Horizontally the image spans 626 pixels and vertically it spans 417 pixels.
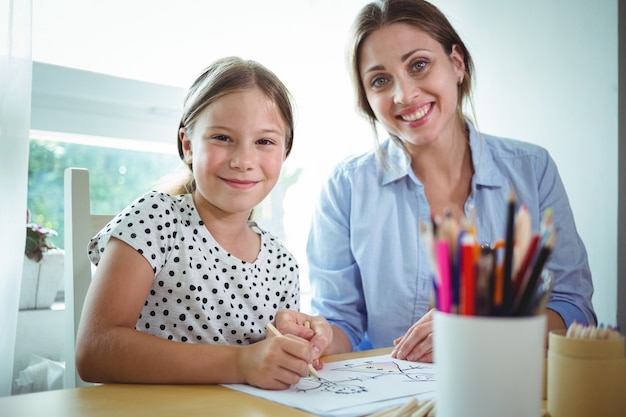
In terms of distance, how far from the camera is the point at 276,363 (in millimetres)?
730

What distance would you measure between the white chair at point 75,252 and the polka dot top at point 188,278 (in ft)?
0.40

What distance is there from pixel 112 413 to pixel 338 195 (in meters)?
0.90

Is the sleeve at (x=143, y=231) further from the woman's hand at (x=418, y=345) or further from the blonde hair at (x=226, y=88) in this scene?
the woman's hand at (x=418, y=345)

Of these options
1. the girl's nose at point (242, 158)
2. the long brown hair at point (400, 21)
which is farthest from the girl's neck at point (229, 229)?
the long brown hair at point (400, 21)

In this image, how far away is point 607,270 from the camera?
1.53 meters

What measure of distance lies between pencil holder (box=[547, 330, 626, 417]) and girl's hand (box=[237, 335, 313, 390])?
31 centimetres

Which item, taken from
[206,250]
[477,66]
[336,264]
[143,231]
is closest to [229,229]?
[206,250]

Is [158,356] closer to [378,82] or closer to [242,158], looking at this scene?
[242,158]

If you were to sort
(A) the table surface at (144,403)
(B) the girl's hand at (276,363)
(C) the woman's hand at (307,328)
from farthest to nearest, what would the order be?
1. (C) the woman's hand at (307,328)
2. (B) the girl's hand at (276,363)
3. (A) the table surface at (144,403)

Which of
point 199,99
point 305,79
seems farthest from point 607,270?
point 305,79

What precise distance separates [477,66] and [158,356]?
147 centimetres

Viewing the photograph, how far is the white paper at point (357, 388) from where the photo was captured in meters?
0.64

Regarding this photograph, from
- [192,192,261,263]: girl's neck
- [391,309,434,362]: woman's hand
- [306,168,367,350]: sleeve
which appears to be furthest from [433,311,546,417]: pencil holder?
[306,168,367,350]: sleeve

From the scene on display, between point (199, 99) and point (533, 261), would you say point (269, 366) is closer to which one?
point (533, 261)
